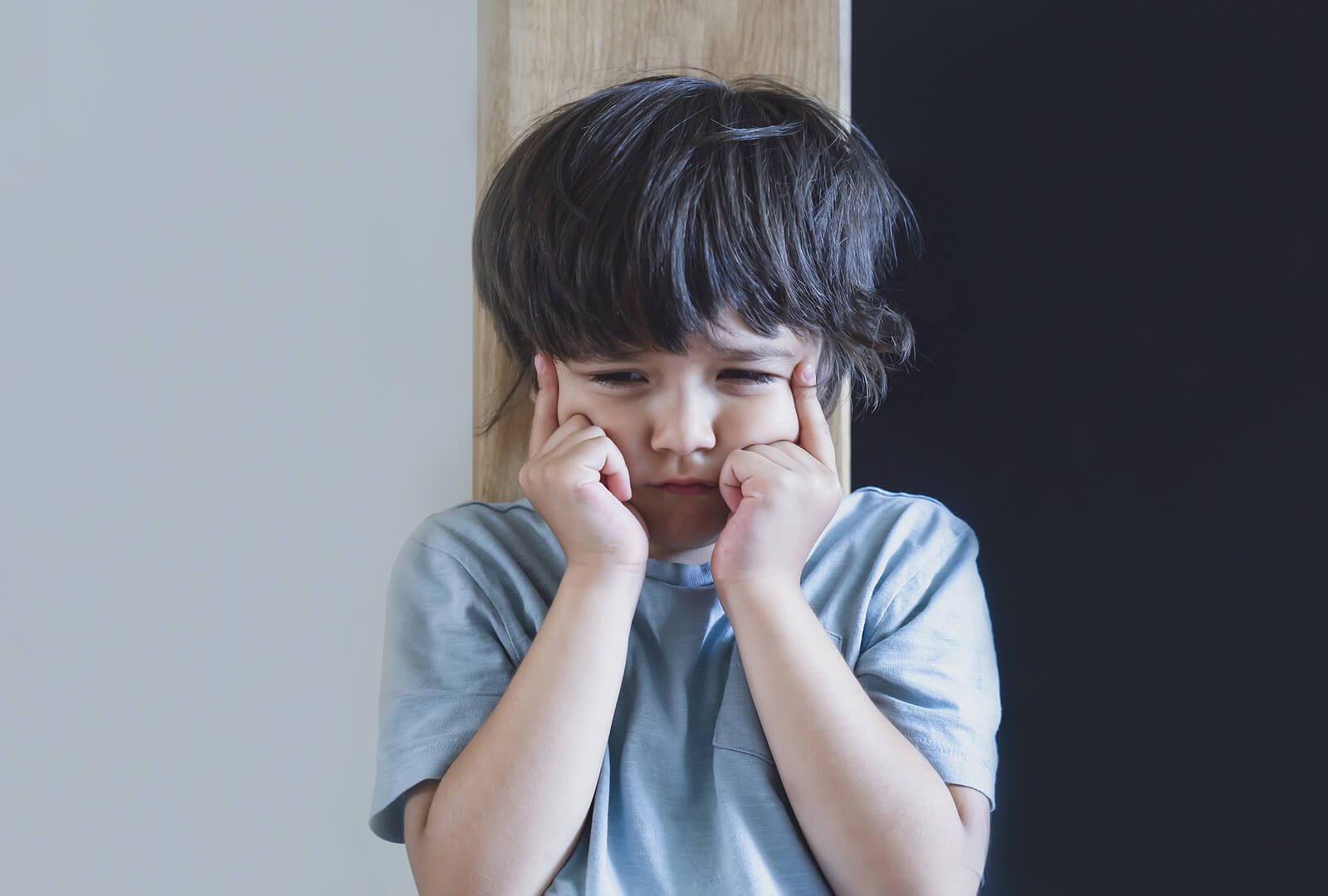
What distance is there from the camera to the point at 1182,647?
0.68 metres

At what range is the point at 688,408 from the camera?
1.77 ft

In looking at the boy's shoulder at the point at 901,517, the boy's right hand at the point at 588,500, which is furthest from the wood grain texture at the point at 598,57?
the boy's right hand at the point at 588,500

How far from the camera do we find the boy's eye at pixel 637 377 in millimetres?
559

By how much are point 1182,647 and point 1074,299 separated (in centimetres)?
27

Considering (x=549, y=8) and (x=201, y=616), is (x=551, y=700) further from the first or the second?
(x=549, y=8)

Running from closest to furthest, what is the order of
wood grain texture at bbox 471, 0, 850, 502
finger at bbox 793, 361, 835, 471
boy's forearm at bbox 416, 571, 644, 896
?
boy's forearm at bbox 416, 571, 644, 896 → finger at bbox 793, 361, 835, 471 → wood grain texture at bbox 471, 0, 850, 502

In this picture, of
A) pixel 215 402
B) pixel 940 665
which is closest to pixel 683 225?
pixel 940 665

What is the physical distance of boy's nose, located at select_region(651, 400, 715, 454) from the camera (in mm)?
537

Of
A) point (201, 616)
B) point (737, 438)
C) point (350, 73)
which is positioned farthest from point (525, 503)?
point (350, 73)

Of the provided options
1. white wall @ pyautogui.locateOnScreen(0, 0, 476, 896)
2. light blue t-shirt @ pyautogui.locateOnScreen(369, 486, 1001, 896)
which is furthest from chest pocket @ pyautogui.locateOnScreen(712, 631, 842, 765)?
white wall @ pyautogui.locateOnScreen(0, 0, 476, 896)

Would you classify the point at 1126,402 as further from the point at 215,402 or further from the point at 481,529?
the point at 215,402

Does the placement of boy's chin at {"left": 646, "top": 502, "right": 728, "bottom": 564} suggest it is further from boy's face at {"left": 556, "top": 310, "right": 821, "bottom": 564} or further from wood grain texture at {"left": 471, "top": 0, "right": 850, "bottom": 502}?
wood grain texture at {"left": 471, "top": 0, "right": 850, "bottom": 502}

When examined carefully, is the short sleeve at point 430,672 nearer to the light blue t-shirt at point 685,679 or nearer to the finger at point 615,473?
the light blue t-shirt at point 685,679

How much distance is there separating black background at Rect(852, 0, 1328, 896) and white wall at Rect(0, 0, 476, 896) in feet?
1.27
